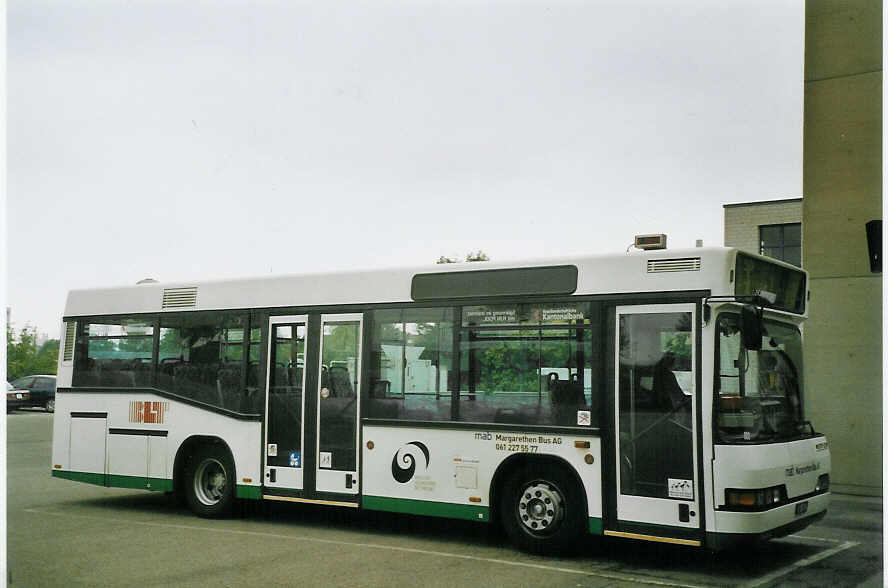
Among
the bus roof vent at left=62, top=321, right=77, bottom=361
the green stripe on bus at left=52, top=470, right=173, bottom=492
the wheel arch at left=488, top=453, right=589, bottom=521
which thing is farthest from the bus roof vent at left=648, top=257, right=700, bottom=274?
the bus roof vent at left=62, top=321, right=77, bottom=361

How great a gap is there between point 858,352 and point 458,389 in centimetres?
851

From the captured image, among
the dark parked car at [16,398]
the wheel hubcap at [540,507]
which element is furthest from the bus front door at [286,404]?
the dark parked car at [16,398]

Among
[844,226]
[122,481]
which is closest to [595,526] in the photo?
[122,481]

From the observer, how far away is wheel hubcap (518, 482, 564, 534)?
8758mm

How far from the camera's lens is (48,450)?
21.5 metres

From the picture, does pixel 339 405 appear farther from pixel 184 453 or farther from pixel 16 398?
pixel 16 398

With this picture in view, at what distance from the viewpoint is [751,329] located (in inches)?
313

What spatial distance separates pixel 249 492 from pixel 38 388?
93.0 ft

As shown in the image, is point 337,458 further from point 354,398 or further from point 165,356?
point 165,356

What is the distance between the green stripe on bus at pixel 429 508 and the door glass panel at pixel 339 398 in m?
0.46

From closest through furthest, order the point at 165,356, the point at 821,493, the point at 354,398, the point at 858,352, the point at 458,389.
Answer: the point at 821,493 < the point at 458,389 < the point at 354,398 < the point at 165,356 < the point at 858,352

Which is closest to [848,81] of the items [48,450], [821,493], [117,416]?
[821,493]

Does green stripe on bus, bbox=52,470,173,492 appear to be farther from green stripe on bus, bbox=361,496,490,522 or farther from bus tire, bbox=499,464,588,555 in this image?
bus tire, bbox=499,464,588,555

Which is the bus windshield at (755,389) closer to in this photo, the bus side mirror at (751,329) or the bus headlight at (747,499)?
the bus side mirror at (751,329)
